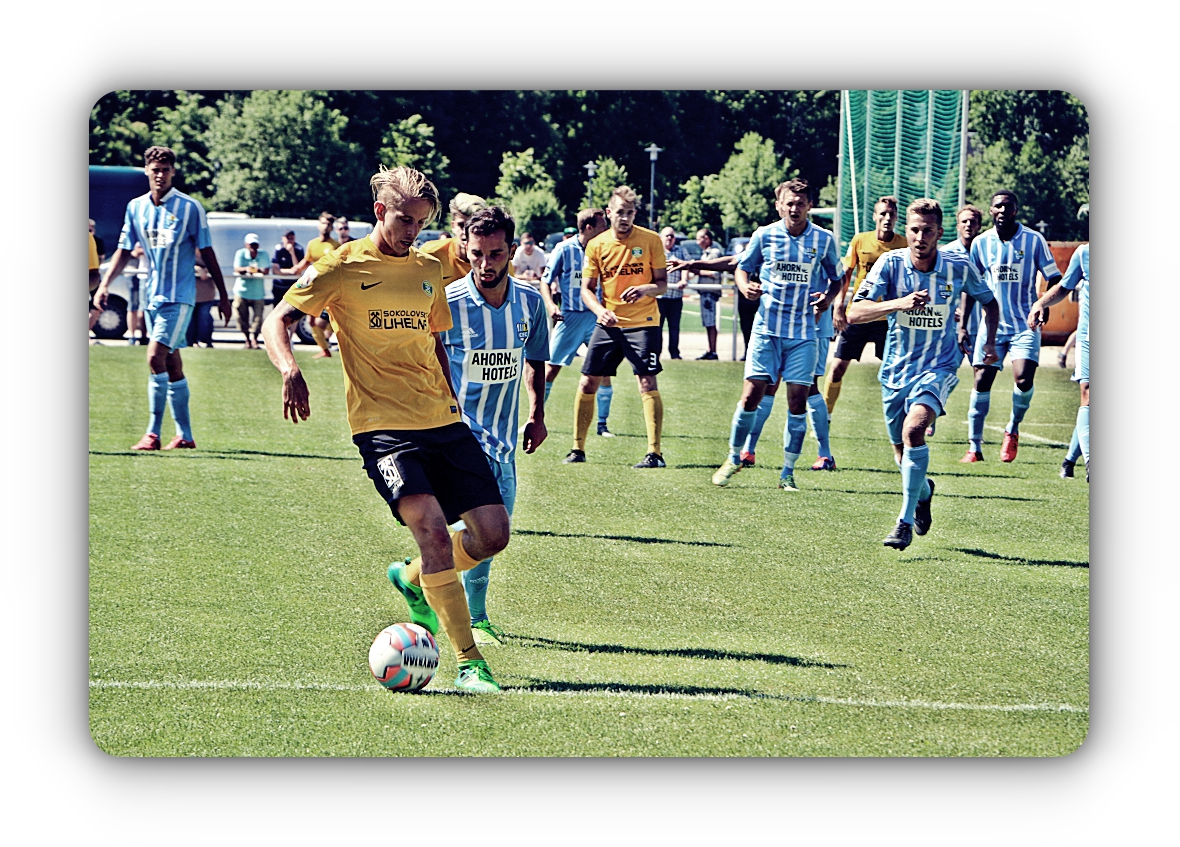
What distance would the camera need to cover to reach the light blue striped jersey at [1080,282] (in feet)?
19.8

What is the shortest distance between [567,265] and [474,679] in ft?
16.4

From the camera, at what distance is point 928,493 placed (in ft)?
22.8

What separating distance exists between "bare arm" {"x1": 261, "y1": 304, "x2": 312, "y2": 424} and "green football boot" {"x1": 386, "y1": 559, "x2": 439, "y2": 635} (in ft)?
3.03

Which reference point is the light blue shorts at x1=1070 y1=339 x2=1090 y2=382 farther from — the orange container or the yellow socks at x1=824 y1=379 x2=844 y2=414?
the yellow socks at x1=824 y1=379 x2=844 y2=414

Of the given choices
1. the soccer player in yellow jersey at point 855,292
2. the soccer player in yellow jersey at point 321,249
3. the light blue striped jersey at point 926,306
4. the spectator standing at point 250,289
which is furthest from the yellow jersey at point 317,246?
the light blue striped jersey at point 926,306

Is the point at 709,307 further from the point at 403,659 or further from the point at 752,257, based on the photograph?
the point at 403,659

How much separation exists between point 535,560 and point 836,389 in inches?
139

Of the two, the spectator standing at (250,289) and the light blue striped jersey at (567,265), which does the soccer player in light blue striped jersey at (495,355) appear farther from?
the light blue striped jersey at (567,265)

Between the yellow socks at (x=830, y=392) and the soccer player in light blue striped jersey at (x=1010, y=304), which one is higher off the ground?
the soccer player in light blue striped jersey at (x=1010, y=304)

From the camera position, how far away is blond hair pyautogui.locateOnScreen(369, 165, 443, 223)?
4.71 m

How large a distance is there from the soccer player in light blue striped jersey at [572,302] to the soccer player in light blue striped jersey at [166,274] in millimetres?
2150

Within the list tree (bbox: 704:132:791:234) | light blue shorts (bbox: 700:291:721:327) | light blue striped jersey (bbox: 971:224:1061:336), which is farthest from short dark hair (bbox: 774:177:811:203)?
light blue shorts (bbox: 700:291:721:327)

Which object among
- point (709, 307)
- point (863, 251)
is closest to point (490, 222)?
point (863, 251)

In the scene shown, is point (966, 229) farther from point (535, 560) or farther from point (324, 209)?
point (324, 209)
